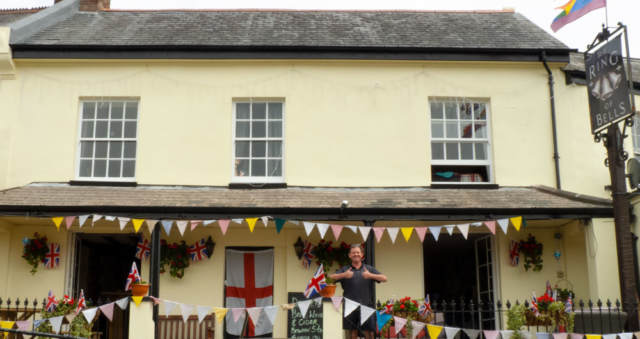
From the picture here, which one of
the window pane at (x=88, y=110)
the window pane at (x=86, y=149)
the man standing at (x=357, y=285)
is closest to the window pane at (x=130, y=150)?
the window pane at (x=86, y=149)

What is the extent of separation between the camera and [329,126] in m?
12.9

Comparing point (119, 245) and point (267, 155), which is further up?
point (267, 155)

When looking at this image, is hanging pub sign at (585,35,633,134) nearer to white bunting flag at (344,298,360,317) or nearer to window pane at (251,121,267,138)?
white bunting flag at (344,298,360,317)

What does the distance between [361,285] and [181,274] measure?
3.87 metres

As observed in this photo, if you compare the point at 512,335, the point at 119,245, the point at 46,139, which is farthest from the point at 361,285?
the point at 119,245

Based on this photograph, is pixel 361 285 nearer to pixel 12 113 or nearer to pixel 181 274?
pixel 181 274

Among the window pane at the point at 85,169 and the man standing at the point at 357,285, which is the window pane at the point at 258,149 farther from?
the man standing at the point at 357,285

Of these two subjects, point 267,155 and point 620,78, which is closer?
point 620,78

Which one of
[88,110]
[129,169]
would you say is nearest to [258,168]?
[129,169]

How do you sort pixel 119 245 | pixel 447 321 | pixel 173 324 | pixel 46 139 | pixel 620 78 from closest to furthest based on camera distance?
1. pixel 620 78
2. pixel 173 324
3. pixel 46 139
4. pixel 447 321
5. pixel 119 245

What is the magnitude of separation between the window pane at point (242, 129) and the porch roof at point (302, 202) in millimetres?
→ 1149

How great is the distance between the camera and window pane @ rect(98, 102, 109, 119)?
42.8 feet

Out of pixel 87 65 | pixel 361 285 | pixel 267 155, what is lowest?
pixel 361 285

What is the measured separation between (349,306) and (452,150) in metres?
4.71
